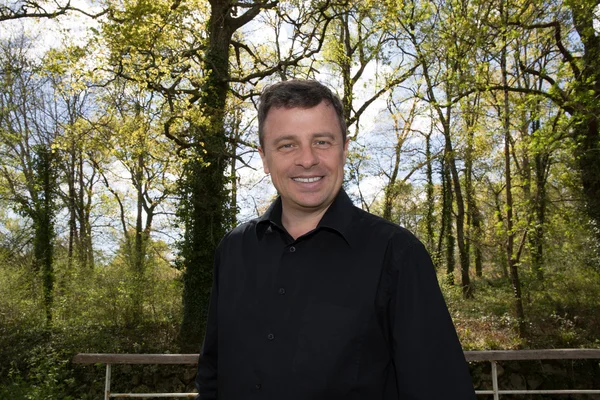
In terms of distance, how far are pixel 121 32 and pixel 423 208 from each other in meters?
14.8

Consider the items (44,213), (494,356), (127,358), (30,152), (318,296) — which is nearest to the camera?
(318,296)

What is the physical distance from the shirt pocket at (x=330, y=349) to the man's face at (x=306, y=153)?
1.22 feet

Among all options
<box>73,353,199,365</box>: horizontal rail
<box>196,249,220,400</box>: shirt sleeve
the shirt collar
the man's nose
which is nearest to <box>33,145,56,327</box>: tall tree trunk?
<box>73,353,199,365</box>: horizontal rail

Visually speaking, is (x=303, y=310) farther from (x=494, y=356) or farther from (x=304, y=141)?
(x=494, y=356)

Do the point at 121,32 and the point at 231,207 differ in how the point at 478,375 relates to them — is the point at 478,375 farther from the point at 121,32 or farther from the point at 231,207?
the point at 121,32

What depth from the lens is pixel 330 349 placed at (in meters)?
1.23

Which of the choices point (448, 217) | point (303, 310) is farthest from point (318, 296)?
point (448, 217)

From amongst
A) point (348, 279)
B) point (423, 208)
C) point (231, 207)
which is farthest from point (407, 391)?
point (423, 208)

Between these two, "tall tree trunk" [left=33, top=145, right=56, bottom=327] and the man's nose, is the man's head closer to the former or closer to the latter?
the man's nose

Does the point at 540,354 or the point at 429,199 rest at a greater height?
the point at 429,199

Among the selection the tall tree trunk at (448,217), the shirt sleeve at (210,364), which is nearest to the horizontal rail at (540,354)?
the shirt sleeve at (210,364)

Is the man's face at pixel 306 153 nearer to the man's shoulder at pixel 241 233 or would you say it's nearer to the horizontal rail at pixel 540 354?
the man's shoulder at pixel 241 233

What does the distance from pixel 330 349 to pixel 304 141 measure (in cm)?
62

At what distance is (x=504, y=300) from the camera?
46.9 feet
